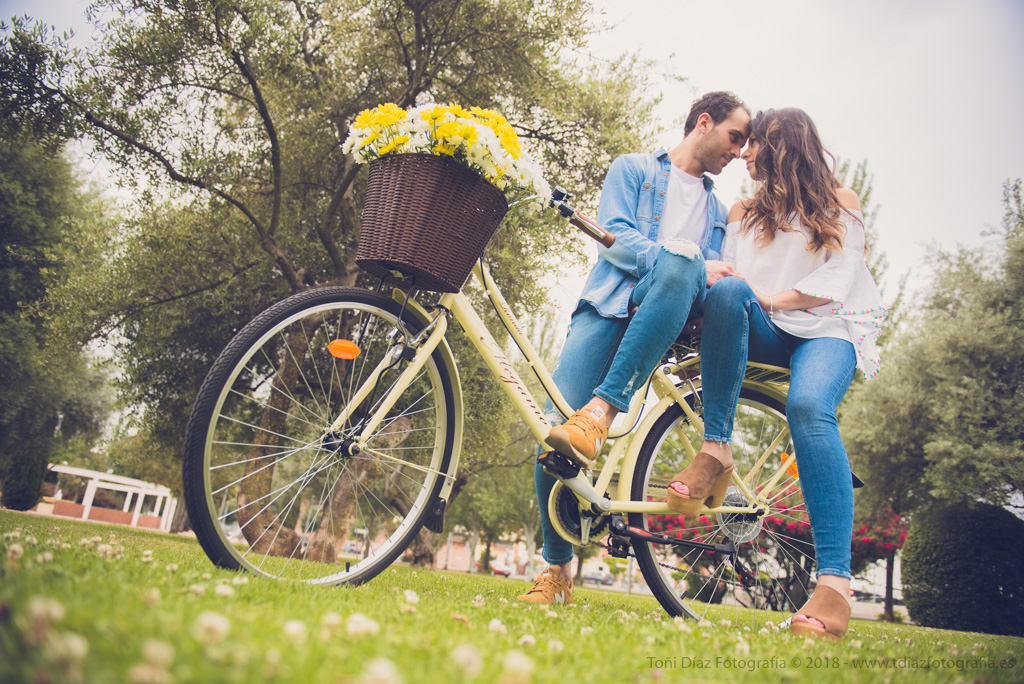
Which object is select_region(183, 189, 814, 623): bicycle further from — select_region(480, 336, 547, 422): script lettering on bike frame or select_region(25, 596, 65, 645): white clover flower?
select_region(25, 596, 65, 645): white clover flower

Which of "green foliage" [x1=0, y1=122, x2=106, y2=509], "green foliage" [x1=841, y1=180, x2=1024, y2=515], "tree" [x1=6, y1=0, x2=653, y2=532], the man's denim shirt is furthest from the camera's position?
"green foliage" [x1=841, y1=180, x2=1024, y2=515]

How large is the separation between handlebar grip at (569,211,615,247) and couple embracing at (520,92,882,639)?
0.08m

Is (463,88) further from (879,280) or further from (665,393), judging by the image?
(879,280)

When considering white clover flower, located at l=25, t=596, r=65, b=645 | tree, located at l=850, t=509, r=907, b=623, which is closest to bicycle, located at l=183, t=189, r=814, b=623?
white clover flower, located at l=25, t=596, r=65, b=645

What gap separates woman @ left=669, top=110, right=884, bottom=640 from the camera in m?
2.15

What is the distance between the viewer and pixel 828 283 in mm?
2449

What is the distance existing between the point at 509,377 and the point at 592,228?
81cm

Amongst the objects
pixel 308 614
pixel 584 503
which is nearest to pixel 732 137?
pixel 584 503

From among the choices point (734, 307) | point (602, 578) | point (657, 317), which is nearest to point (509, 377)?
point (657, 317)

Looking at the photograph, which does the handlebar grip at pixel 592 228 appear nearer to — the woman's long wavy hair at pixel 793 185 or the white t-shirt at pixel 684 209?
the white t-shirt at pixel 684 209

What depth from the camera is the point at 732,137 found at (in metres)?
3.05

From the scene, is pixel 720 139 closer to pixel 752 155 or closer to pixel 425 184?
pixel 752 155

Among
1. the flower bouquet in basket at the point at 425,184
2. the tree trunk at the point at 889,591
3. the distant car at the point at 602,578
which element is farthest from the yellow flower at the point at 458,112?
the distant car at the point at 602,578

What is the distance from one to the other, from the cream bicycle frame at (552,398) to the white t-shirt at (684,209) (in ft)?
2.59
